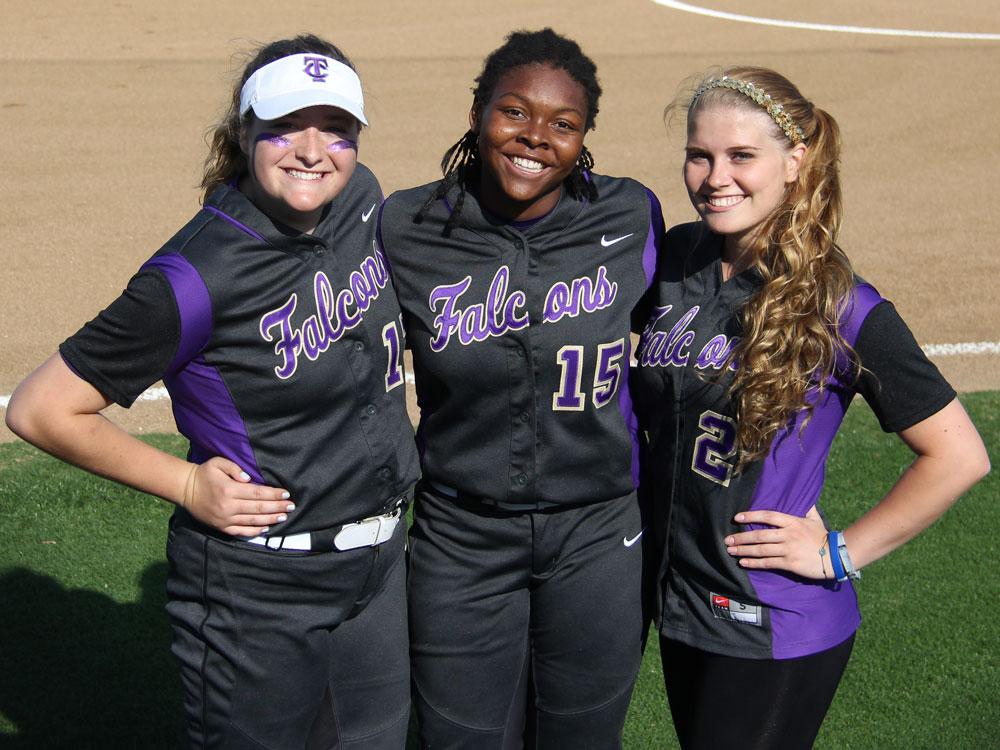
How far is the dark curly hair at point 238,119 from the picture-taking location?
8.72 ft

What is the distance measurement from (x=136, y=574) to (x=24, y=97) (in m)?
7.00

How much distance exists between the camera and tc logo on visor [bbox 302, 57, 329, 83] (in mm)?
2588

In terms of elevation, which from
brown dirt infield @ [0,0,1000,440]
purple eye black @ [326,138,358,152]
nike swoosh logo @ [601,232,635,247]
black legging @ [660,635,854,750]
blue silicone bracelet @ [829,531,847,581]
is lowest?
brown dirt infield @ [0,0,1000,440]

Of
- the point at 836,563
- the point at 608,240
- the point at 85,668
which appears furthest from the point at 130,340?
the point at 85,668

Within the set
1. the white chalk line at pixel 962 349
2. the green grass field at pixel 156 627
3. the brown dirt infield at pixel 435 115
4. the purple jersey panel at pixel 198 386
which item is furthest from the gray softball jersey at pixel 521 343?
the white chalk line at pixel 962 349

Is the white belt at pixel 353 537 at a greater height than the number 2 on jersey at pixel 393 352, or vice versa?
the number 2 on jersey at pixel 393 352

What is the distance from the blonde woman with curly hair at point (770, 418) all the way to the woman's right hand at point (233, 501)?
93 cm

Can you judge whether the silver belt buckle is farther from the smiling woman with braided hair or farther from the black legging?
the black legging

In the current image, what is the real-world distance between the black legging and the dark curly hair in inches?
63.5

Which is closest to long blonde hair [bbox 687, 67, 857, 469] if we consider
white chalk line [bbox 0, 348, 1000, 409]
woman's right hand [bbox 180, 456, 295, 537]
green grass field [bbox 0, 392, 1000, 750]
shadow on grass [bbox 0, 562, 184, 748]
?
woman's right hand [bbox 180, 456, 295, 537]

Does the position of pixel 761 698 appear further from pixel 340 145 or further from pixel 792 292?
pixel 340 145

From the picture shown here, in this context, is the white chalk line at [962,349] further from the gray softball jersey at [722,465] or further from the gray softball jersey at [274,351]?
the gray softball jersey at [274,351]

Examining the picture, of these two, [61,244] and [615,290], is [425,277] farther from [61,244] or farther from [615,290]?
[61,244]

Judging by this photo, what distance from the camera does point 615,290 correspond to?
9.31 ft
